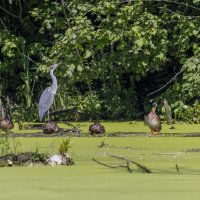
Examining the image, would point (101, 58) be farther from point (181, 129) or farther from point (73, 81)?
point (181, 129)

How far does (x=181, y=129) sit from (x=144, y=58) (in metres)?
3.62

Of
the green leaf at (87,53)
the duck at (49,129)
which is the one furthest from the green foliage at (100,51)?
the duck at (49,129)

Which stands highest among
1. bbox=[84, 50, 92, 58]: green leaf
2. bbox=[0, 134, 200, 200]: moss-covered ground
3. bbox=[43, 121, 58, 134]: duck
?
bbox=[84, 50, 92, 58]: green leaf

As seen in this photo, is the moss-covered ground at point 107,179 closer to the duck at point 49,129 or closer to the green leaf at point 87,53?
the duck at point 49,129

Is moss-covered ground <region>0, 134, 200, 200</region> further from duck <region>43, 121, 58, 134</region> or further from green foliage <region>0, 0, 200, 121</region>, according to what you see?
green foliage <region>0, 0, 200, 121</region>

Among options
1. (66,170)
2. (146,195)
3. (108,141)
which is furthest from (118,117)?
(146,195)

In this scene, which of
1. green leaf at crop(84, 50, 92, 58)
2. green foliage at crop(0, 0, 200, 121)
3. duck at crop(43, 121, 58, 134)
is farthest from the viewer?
green leaf at crop(84, 50, 92, 58)

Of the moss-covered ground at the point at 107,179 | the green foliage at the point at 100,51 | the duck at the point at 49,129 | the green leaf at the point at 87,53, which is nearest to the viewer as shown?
the moss-covered ground at the point at 107,179

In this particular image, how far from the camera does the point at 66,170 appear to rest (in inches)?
246

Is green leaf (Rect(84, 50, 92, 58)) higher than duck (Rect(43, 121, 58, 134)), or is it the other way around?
green leaf (Rect(84, 50, 92, 58))

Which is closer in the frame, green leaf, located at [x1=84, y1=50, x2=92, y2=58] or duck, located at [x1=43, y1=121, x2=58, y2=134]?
duck, located at [x1=43, y1=121, x2=58, y2=134]

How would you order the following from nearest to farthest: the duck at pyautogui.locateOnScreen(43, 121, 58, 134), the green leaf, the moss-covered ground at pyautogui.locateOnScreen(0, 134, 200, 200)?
the moss-covered ground at pyautogui.locateOnScreen(0, 134, 200, 200) → the duck at pyautogui.locateOnScreen(43, 121, 58, 134) → the green leaf

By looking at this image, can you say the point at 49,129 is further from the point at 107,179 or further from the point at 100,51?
the point at 107,179

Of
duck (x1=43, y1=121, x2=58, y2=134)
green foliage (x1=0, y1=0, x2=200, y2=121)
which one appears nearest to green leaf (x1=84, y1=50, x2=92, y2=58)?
green foliage (x1=0, y1=0, x2=200, y2=121)
